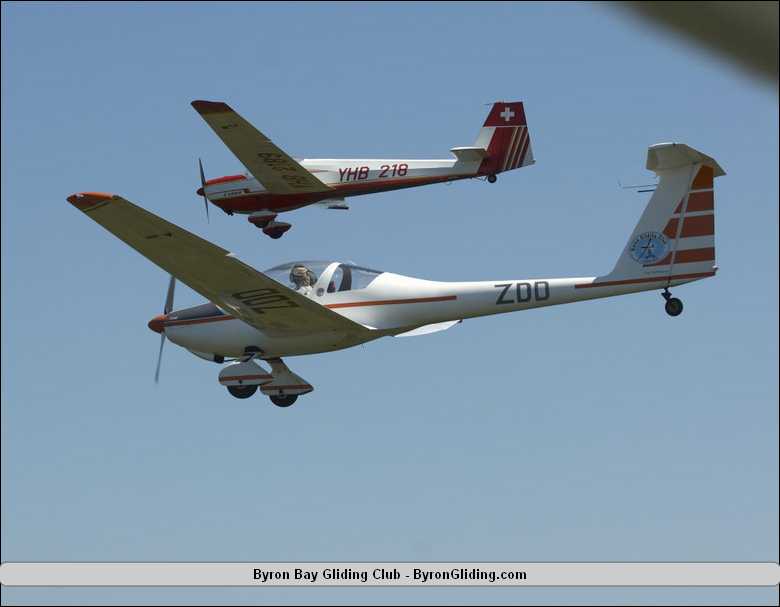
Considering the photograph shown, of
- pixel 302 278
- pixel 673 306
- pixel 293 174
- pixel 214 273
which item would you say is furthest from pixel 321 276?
pixel 293 174

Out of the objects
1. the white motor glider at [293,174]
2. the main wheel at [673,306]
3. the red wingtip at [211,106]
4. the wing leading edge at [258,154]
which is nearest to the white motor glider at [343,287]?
the main wheel at [673,306]

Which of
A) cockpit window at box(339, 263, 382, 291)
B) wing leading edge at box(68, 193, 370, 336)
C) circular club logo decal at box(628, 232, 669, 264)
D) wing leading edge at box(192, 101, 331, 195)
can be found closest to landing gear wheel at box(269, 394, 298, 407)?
wing leading edge at box(68, 193, 370, 336)

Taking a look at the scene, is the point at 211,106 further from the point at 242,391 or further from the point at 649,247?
the point at 649,247

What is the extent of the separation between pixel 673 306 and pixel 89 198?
8.55 meters

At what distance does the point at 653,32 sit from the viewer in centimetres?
117

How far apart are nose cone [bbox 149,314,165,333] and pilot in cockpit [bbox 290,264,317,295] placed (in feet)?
8.54

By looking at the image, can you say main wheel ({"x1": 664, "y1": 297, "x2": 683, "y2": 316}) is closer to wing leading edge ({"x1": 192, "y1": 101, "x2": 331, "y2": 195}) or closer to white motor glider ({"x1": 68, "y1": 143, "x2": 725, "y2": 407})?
white motor glider ({"x1": 68, "y1": 143, "x2": 725, "y2": 407})

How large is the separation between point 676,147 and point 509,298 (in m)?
3.37

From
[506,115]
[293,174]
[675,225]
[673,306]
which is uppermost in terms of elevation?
[506,115]

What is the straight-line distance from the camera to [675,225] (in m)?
16.1

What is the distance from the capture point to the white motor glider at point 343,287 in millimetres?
15742

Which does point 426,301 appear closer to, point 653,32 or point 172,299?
point 172,299

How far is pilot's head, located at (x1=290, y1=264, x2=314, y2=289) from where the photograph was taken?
16.9m

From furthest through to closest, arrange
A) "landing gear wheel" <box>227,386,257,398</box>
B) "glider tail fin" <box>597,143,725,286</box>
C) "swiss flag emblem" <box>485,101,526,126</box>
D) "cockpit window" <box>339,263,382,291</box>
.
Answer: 1. "swiss flag emblem" <box>485,101,526,126</box>
2. "landing gear wheel" <box>227,386,257,398</box>
3. "cockpit window" <box>339,263,382,291</box>
4. "glider tail fin" <box>597,143,725,286</box>
